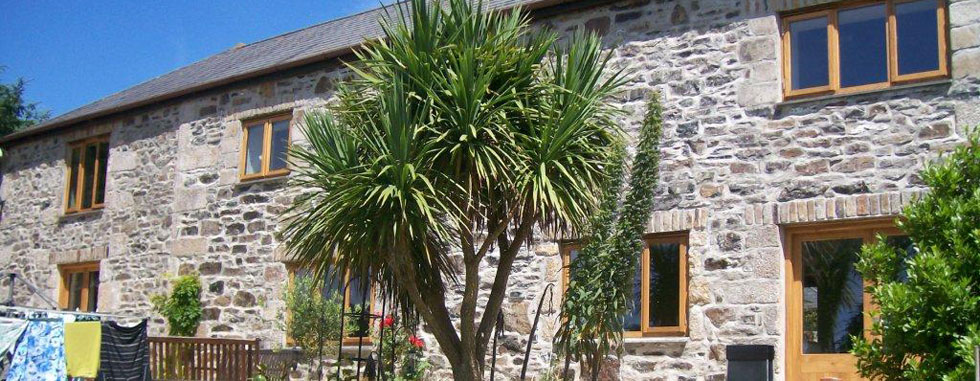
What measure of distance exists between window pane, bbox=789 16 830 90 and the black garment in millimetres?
8164

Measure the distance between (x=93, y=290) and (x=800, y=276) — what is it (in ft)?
39.3

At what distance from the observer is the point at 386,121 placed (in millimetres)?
9234

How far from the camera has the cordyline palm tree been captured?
9164 mm

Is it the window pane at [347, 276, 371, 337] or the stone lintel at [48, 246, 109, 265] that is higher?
the stone lintel at [48, 246, 109, 265]

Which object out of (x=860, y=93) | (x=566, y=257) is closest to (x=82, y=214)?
(x=566, y=257)

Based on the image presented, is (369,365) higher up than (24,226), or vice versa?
(24,226)

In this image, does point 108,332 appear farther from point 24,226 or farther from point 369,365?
point 24,226

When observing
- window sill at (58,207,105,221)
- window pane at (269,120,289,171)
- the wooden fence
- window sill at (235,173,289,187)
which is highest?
window pane at (269,120,289,171)

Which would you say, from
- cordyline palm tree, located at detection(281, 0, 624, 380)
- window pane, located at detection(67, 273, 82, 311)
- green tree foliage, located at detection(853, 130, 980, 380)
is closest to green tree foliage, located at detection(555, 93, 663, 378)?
cordyline palm tree, located at detection(281, 0, 624, 380)

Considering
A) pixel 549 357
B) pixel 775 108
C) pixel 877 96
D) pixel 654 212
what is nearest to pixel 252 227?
pixel 549 357

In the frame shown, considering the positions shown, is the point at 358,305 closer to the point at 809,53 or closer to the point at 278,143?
the point at 278,143

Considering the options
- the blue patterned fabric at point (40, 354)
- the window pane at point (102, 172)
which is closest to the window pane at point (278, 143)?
the window pane at point (102, 172)

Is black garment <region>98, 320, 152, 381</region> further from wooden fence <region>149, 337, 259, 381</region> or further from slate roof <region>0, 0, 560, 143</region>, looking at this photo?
slate roof <region>0, 0, 560, 143</region>

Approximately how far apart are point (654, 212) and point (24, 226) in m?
12.5
